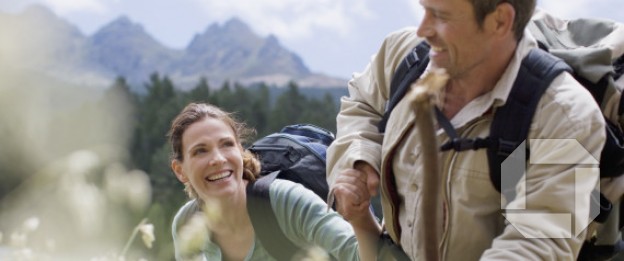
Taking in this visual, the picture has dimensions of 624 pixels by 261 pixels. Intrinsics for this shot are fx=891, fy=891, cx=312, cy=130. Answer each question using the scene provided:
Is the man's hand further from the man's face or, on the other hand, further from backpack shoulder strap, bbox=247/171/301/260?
backpack shoulder strap, bbox=247/171/301/260

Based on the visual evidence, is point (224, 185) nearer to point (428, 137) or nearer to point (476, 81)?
point (476, 81)

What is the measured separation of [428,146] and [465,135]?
1.21 m

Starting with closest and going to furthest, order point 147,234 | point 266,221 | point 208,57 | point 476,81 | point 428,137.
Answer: point 428,137, point 147,234, point 476,81, point 266,221, point 208,57

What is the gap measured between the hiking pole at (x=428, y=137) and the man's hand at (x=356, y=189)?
111cm

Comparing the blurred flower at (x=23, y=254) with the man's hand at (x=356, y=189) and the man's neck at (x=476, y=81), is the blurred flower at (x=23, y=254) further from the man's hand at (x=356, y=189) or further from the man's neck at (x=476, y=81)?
the man's neck at (x=476, y=81)

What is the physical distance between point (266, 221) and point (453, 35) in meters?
1.56

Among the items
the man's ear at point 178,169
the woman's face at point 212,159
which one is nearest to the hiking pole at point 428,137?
the woman's face at point 212,159

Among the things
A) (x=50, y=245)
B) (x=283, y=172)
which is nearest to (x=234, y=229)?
(x=283, y=172)

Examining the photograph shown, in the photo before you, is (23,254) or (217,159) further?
(217,159)

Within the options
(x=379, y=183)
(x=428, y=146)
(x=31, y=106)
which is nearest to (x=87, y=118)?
(x=31, y=106)

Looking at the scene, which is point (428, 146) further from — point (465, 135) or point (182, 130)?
point (182, 130)

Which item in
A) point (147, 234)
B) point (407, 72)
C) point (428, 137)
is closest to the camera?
point (428, 137)

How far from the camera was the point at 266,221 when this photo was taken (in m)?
3.49

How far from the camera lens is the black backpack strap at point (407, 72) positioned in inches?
94.2
